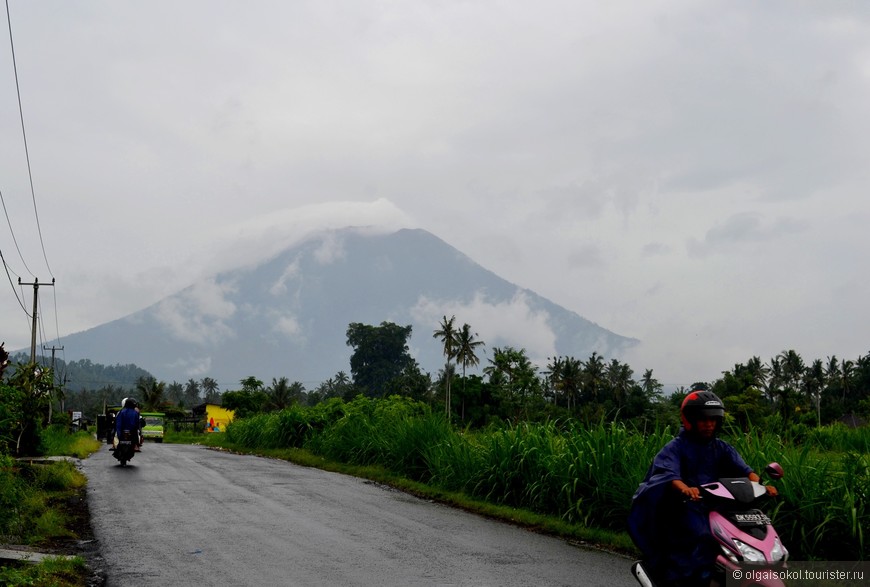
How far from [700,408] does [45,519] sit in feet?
31.4

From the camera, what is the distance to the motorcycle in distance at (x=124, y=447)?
906 inches

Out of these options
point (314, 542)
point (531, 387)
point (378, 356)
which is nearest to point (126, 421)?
point (314, 542)

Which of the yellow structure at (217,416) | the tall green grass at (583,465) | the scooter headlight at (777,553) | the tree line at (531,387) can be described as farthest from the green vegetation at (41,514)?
the yellow structure at (217,416)

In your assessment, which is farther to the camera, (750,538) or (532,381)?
(532,381)

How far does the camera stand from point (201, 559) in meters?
9.25

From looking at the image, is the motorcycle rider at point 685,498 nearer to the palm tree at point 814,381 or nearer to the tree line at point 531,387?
the tree line at point 531,387

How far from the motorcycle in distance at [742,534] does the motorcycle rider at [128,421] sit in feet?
68.0

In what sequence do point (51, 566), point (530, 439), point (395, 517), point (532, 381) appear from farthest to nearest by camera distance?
point (532, 381)
point (530, 439)
point (395, 517)
point (51, 566)

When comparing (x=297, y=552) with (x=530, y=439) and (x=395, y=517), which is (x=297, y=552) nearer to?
(x=395, y=517)

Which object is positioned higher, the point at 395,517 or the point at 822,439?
the point at 822,439

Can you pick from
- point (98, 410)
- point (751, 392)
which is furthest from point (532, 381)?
point (98, 410)

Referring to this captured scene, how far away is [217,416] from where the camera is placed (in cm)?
8712

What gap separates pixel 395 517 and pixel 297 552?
Answer: 11.2 feet

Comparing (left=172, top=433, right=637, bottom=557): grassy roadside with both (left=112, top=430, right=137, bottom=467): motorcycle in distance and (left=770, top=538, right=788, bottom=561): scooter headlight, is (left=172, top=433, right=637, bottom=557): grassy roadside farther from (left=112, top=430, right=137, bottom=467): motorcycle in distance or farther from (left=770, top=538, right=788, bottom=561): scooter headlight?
(left=112, top=430, right=137, bottom=467): motorcycle in distance
